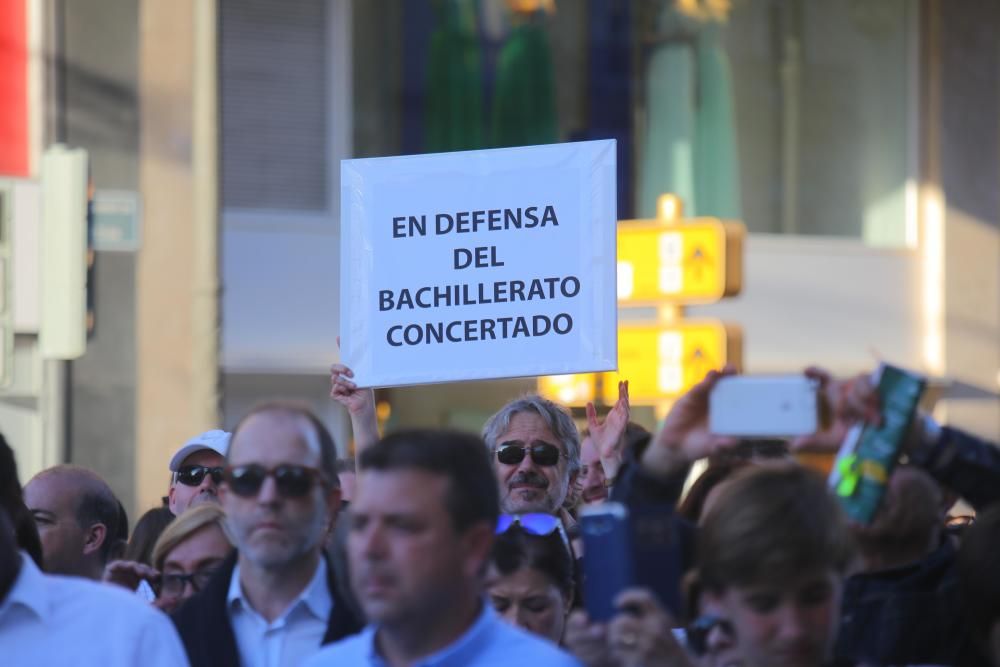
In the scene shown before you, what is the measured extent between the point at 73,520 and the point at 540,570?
5.47 feet

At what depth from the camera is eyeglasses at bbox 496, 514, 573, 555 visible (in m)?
4.24

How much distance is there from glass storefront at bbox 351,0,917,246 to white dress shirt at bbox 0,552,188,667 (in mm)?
11259

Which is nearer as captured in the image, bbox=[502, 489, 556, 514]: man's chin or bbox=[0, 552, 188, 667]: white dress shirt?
bbox=[0, 552, 188, 667]: white dress shirt

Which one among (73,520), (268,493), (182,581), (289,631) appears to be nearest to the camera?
(268,493)

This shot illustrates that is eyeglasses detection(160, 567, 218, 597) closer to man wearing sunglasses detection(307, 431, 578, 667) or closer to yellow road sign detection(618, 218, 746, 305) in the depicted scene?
man wearing sunglasses detection(307, 431, 578, 667)

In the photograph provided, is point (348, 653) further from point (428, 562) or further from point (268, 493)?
point (268, 493)

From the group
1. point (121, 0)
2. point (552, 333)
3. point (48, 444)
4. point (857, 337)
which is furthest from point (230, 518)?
point (857, 337)

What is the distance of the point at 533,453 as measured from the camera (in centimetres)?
548

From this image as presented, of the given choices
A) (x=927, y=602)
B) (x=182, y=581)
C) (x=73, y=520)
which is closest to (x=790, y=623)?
(x=927, y=602)

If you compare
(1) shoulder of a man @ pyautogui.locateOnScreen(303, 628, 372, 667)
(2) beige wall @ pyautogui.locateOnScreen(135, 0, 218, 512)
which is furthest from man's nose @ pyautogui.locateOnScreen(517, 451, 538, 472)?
(2) beige wall @ pyautogui.locateOnScreen(135, 0, 218, 512)

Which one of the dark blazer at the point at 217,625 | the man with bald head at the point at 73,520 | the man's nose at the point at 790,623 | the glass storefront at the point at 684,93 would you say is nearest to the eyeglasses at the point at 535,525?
the dark blazer at the point at 217,625

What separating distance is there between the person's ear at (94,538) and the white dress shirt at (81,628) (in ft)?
6.18

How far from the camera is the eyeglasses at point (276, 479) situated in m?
3.64

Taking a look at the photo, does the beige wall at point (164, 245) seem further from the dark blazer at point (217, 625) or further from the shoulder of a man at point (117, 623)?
the shoulder of a man at point (117, 623)
